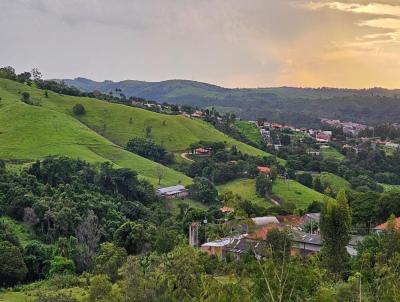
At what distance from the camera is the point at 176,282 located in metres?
20.3

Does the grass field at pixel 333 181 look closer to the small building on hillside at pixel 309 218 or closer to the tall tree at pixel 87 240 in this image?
the small building on hillside at pixel 309 218

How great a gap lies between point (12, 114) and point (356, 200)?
156ft

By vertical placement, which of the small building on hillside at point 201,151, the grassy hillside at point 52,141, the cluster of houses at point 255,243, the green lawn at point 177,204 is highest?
the grassy hillside at point 52,141

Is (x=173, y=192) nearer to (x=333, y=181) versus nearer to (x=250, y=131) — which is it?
(x=333, y=181)

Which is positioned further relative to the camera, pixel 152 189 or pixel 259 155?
pixel 259 155

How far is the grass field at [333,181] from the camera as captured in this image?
70.9 meters

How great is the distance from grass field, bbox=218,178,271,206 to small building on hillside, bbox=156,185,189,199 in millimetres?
4729

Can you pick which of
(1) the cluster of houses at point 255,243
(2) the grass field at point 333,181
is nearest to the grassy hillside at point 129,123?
(2) the grass field at point 333,181

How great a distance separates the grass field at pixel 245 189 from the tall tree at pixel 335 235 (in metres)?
30.8

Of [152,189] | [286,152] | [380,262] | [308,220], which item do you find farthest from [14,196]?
[286,152]

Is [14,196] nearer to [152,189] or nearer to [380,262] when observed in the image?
→ [152,189]

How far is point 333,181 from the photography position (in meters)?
72.7

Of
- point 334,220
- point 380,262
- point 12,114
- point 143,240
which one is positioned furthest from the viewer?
point 12,114

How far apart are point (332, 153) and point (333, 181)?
79.7 feet
